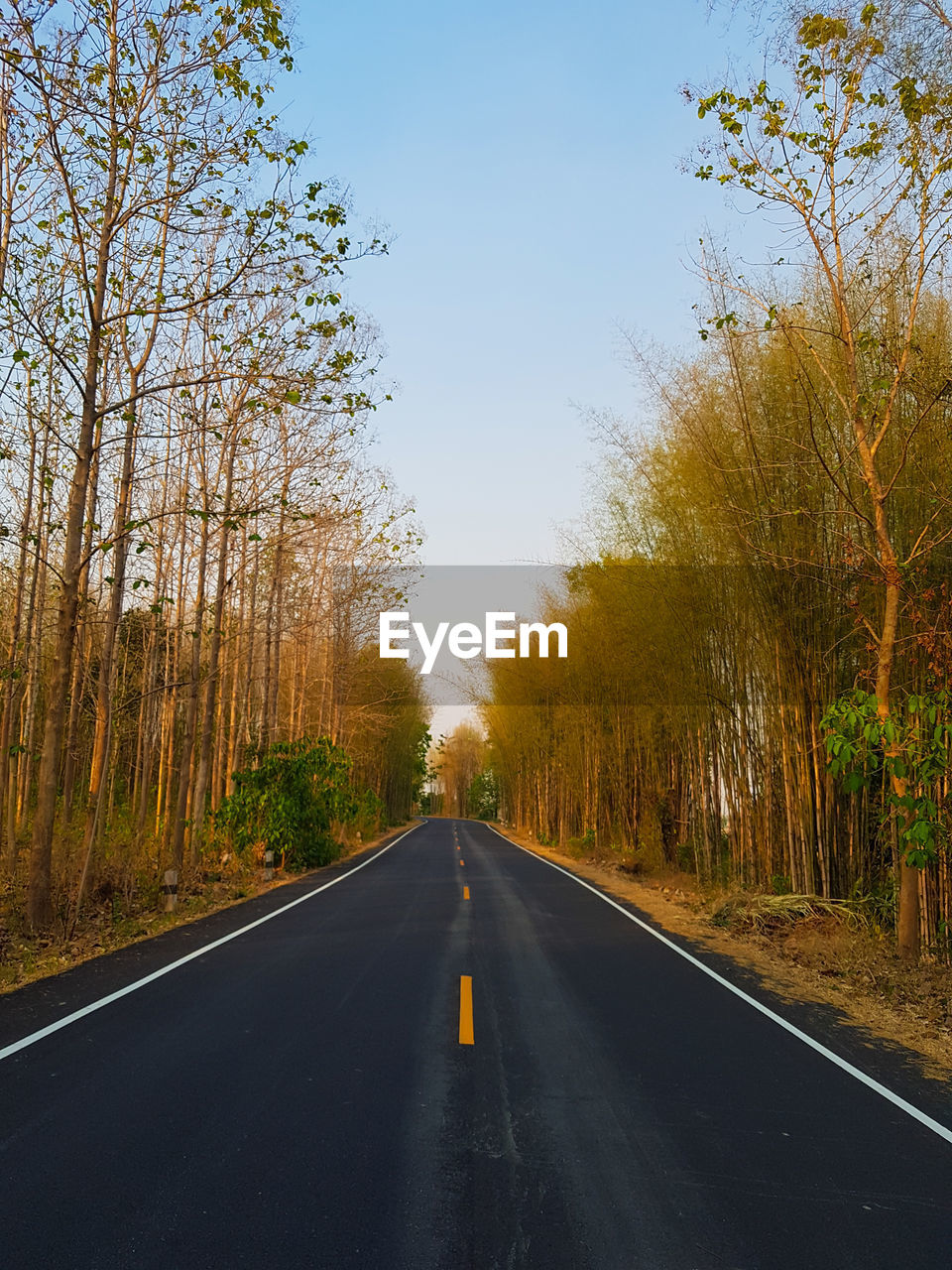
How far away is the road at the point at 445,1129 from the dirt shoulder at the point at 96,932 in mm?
501

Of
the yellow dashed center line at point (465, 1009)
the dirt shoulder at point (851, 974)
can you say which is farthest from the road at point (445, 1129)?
the dirt shoulder at point (851, 974)

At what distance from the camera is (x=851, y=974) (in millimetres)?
8789

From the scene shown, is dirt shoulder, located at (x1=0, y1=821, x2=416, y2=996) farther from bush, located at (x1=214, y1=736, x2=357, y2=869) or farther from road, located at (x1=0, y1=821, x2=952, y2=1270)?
bush, located at (x1=214, y1=736, x2=357, y2=869)

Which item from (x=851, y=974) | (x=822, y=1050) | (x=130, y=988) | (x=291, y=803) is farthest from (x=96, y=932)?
(x=291, y=803)

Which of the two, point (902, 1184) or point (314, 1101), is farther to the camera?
point (314, 1101)

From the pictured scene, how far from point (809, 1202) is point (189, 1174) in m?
2.63

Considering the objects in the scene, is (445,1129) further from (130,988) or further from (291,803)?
(291,803)

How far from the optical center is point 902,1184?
4.00m

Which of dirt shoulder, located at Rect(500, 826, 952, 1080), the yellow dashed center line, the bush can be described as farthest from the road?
the bush

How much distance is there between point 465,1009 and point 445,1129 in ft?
8.60

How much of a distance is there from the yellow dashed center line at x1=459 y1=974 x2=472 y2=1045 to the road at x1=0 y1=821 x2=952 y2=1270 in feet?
0.11

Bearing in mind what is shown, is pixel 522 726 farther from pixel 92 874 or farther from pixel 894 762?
pixel 894 762

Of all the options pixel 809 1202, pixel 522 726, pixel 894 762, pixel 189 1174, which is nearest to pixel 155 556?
pixel 894 762

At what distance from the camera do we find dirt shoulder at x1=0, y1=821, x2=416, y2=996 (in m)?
8.18
